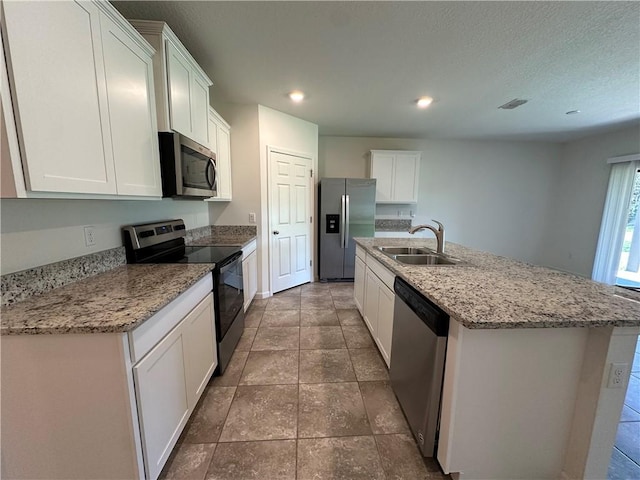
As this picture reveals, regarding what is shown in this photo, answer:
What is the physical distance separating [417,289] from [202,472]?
143 cm

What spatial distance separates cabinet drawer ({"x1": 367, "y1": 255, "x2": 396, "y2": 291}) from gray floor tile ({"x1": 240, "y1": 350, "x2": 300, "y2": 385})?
100 centimetres

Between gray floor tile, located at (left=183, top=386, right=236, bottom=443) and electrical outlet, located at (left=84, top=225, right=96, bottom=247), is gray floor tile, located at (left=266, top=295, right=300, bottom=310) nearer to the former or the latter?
gray floor tile, located at (left=183, top=386, right=236, bottom=443)

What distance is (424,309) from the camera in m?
1.23

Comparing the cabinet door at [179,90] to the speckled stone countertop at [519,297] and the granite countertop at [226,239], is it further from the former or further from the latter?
the speckled stone countertop at [519,297]

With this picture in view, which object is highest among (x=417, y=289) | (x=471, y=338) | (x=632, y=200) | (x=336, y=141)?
(x=336, y=141)

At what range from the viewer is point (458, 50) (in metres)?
1.95

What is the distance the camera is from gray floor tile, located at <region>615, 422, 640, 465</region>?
1357 millimetres

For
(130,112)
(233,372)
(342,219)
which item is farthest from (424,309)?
(342,219)

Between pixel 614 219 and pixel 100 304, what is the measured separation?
21.5ft

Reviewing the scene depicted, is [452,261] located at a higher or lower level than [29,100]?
lower

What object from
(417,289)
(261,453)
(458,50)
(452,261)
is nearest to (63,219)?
(261,453)

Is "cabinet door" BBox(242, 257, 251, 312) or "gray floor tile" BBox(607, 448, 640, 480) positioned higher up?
"cabinet door" BBox(242, 257, 251, 312)

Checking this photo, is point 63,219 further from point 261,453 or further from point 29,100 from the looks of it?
point 261,453

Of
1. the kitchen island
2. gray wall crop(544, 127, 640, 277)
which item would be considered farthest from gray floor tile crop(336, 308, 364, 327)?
Result: gray wall crop(544, 127, 640, 277)
